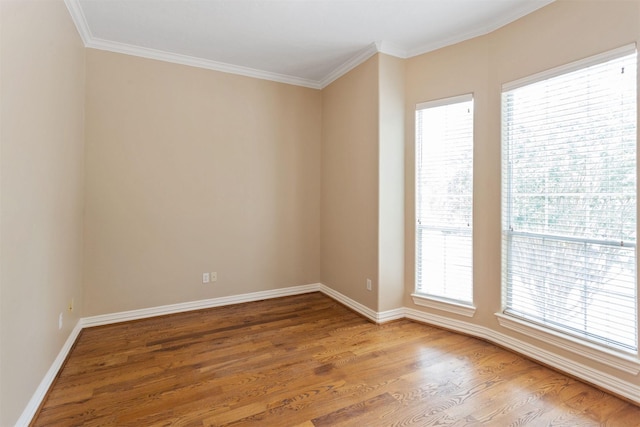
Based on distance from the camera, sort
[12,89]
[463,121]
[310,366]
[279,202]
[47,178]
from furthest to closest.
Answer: [279,202] < [463,121] < [310,366] < [47,178] < [12,89]

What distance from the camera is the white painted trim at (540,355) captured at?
196 cm

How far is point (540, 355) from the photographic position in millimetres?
2355

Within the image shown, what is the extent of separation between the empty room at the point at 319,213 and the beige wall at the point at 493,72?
2 cm

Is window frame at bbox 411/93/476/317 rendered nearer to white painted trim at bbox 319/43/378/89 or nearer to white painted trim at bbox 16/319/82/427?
white painted trim at bbox 319/43/378/89

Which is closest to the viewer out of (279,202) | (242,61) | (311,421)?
(311,421)

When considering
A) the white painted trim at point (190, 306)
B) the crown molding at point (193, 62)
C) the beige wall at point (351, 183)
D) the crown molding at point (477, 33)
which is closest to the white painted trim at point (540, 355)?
the beige wall at point (351, 183)

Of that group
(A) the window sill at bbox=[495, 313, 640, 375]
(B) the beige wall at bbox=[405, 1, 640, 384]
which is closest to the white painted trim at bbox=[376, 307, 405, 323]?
(B) the beige wall at bbox=[405, 1, 640, 384]

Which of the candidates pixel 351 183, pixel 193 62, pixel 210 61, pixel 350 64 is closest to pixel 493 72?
pixel 350 64

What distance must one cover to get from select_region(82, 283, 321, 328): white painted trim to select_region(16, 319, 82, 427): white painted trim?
32cm

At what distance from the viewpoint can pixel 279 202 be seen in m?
3.95

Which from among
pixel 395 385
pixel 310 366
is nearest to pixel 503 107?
pixel 395 385

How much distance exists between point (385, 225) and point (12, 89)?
285cm

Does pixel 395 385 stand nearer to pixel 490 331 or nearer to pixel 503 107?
pixel 490 331

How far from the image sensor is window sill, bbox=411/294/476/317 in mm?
2850
